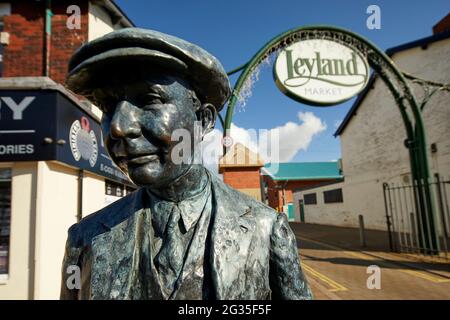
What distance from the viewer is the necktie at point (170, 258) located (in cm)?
113

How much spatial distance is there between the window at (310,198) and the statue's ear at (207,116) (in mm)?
24520

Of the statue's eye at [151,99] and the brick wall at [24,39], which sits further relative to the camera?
the brick wall at [24,39]

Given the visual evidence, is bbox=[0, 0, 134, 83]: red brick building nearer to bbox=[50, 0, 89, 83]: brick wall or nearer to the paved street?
bbox=[50, 0, 89, 83]: brick wall

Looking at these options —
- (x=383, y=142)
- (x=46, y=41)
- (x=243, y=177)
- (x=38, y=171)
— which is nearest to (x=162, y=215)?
(x=243, y=177)

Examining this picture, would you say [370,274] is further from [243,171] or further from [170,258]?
[170,258]

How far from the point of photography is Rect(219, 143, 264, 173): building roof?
4.98 metres

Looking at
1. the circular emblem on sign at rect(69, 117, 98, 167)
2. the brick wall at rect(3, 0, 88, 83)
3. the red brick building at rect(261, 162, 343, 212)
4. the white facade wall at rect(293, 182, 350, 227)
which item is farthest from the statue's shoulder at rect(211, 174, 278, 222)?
the red brick building at rect(261, 162, 343, 212)

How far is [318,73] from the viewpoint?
6.20 metres

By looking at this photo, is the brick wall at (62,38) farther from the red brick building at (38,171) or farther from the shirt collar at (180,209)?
the shirt collar at (180,209)

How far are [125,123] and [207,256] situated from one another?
0.64 metres

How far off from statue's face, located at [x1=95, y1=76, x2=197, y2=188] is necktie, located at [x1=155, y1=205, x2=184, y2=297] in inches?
9.1

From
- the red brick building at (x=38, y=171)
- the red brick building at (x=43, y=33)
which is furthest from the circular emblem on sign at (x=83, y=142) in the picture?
the red brick building at (x=43, y=33)

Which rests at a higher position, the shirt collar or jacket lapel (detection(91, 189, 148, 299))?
the shirt collar

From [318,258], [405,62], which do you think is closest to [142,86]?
[318,258]
